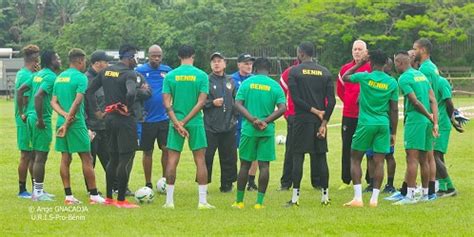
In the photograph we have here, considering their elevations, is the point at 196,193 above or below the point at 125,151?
below

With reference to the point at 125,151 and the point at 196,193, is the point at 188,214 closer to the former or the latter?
the point at 125,151

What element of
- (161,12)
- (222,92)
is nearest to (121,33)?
(161,12)

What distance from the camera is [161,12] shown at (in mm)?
59469

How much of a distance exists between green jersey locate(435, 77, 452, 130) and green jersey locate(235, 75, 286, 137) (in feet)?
8.50

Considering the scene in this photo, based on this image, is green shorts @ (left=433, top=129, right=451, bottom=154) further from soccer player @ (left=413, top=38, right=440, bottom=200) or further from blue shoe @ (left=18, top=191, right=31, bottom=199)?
blue shoe @ (left=18, top=191, right=31, bottom=199)

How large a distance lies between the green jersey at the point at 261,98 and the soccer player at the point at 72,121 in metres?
2.25

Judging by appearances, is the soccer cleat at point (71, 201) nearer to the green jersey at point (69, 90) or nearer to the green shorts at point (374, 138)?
the green jersey at point (69, 90)

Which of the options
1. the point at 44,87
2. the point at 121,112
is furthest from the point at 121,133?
the point at 44,87

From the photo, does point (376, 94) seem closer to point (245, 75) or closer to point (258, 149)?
point (258, 149)

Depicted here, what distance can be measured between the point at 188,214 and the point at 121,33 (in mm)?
47088

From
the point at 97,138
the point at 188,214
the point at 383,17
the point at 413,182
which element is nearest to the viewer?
the point at 188,214

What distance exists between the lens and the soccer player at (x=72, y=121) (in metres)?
12.0

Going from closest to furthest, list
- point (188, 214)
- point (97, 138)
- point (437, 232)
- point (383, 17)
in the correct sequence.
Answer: point (437, 232) → point (188, 214) → point (97, 138) → point (383, 17)

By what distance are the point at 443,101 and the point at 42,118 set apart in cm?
585
